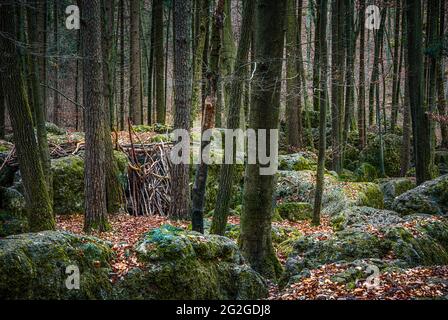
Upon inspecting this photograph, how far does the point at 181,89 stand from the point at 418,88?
7115 millimetres

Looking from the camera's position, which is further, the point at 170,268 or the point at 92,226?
the point at 92,226

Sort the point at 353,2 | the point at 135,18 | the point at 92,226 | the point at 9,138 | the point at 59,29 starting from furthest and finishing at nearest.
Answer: the point at 59,29 → the point at 353,2 → the point at 135,18 → the point at 9,138 → the point at 92,226

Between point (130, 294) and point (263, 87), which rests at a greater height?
point (263, 87)

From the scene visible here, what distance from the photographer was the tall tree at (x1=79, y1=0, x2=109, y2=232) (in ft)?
27.5

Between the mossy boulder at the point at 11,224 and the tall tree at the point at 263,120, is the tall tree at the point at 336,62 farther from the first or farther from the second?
the mossy boulder at the point at 11,224

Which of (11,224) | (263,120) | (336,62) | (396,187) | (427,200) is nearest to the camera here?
(263,120)

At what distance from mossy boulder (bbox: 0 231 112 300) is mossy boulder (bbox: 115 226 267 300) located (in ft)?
1.06

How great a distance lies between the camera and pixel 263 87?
6.97m

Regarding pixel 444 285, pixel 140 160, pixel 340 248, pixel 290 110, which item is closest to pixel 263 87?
pixel 340 248

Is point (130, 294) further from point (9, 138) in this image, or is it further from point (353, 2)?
point (353, 2)

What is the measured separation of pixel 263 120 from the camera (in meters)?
7.07

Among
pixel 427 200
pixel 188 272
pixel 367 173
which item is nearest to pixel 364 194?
pixel 427 200

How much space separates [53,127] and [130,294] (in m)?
13.8

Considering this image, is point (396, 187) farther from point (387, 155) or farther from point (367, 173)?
point (387, 155)
